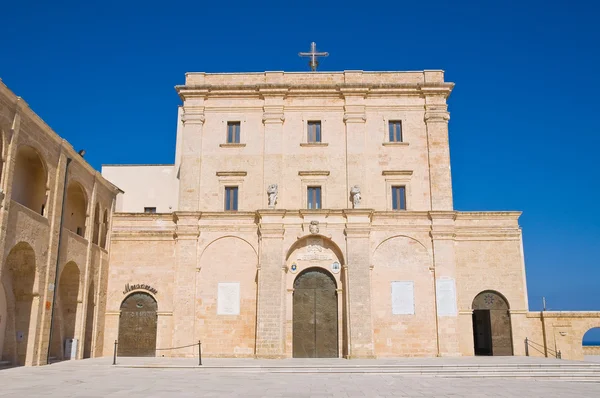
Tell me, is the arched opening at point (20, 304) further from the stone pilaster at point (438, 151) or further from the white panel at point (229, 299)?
the stone pilaster at point (438, 151)

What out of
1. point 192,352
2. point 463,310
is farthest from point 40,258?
point 463,310

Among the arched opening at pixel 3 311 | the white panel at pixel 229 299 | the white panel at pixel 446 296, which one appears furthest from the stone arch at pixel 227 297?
the white panel at pixel 446 296

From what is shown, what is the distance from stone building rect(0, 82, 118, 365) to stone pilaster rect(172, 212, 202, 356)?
396cm

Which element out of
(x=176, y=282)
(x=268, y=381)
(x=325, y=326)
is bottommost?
(x=268, y=381)

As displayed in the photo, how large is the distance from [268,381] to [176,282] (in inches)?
469

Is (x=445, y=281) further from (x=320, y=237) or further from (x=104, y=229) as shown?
(x=104, y=229)

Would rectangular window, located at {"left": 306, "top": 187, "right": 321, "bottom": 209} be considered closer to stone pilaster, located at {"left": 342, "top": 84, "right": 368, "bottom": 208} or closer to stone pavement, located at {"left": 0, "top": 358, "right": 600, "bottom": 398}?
stone pilaster, located at {"left": 342, "top": 84, "right": 368, "bottom": 208}

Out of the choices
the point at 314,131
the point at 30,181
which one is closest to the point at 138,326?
the point at 30,181

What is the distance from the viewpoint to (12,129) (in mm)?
21359

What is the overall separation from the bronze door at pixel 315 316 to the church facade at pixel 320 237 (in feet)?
0.23

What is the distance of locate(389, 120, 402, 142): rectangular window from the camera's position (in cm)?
3186

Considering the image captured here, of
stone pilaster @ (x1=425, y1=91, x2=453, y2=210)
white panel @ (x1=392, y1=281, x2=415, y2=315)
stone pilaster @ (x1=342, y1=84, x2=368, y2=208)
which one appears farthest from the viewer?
stone pilaster @ (x1=342, y1=84, x2=368, y2=208)

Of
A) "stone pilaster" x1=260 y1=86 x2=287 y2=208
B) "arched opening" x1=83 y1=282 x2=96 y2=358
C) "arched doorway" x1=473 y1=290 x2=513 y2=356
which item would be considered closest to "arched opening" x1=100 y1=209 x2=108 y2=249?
"arched opening" x1=83 y1=282 x2=96 y2=358

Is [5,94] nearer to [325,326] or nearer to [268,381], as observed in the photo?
[268,381]
